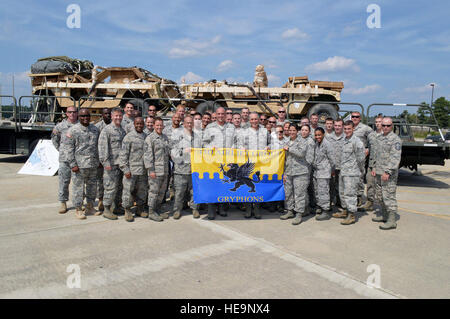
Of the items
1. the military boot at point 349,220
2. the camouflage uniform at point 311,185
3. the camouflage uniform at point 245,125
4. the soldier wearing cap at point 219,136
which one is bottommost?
the military boot at point 349,220

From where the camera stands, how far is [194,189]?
5.12 metres

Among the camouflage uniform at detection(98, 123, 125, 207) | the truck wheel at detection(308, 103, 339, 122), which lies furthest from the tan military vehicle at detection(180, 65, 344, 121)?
the camouflage uniform at detection(98, 123, 125, 207)

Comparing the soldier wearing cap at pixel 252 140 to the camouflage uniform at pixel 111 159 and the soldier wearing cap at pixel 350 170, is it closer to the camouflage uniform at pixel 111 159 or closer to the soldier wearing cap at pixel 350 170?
the soldier wearing cap at pixel 350 170

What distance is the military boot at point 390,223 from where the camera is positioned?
4742 mm

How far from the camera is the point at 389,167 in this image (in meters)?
4.75

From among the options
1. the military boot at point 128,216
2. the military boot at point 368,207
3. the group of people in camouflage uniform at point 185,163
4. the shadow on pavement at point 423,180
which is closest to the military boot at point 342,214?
the group of people in camouflage uniform at point 185,163

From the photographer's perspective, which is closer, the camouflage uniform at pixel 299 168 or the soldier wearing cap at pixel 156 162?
the soldier wearing cap at pixel 156 162

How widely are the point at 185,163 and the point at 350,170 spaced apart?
2.69 meters

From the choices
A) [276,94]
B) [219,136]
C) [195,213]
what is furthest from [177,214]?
[276,94]

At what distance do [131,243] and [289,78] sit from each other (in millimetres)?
7672

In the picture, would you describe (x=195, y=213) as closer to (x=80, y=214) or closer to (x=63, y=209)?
(x=80, y=214)

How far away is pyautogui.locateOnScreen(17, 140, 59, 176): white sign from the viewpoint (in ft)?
29.6

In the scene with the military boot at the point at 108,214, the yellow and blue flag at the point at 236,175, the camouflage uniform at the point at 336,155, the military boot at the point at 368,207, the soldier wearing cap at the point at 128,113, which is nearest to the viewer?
the military boot at the point at 108,214

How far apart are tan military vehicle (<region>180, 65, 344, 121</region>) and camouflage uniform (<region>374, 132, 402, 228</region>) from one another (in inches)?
161
